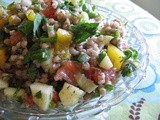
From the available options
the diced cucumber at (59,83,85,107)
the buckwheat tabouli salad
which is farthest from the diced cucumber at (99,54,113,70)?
the diced cucumber at (59,83,85,107)

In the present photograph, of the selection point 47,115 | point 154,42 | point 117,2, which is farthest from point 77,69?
point 117,2

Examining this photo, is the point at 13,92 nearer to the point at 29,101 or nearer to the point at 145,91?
the point at 29,101

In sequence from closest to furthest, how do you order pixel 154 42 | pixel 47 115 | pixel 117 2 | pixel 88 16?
pixel 47 115 → pixel 88 16 → pixel 154 42 → pixel 117 2

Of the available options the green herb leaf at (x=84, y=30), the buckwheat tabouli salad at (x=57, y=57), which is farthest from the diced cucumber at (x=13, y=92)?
the green herb leaf at (x=84, y=30)

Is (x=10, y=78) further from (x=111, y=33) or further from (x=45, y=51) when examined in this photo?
(x=111, y=33)

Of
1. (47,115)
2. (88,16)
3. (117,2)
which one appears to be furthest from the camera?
(117,2)

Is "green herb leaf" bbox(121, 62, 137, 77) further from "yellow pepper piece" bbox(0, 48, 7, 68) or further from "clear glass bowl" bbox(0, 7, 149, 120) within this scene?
"yellow pepper piece" bbox(0, 48, 7, 68)

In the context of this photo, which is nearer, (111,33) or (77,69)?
(77,69)
